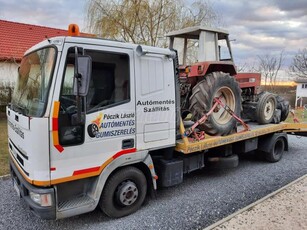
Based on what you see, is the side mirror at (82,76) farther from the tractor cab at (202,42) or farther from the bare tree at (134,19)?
the bare tree at (134,19)

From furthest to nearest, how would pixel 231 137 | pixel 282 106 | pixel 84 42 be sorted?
pixel 282 106, pixel 231 137, pixel 84 42

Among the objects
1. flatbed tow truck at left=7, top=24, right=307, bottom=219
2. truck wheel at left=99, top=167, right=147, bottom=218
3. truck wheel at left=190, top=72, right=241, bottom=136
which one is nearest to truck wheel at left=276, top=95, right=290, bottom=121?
truck wheel at left=190, top=72, right=241, bottom=136

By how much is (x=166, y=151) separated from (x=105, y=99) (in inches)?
53.1

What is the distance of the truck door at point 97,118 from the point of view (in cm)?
307

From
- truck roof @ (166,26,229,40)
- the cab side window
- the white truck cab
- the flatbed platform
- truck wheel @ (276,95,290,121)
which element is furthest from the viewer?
truck wheel @ (276,95,290,121)

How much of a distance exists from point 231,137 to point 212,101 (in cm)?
81

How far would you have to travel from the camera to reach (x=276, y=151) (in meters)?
6.54

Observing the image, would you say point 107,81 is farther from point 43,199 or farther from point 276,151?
point 276,151

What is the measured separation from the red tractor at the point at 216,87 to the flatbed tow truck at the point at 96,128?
14cm

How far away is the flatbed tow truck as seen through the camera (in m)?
3.00

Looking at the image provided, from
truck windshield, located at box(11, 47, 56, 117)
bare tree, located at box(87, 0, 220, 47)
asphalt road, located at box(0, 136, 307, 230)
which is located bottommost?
asphalt road, located at box(0, 136, 307, 230)

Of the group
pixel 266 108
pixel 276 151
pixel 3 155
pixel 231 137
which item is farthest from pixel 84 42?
pixel 276 151

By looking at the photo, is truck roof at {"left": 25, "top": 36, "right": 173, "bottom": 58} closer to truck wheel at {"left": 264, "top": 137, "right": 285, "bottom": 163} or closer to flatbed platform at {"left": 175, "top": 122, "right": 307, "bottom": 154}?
flatbed platform at {"left": 175, "top": 122, "right": 307, "bottom": 154}

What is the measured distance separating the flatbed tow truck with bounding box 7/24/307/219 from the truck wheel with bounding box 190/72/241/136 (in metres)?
0.07
